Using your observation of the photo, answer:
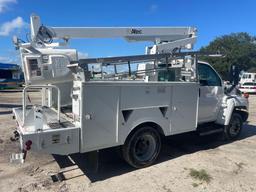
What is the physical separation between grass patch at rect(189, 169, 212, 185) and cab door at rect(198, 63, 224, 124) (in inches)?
67.9

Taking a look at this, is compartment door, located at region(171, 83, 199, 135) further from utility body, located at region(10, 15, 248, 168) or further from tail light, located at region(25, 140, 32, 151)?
tail light, located at region(25, 140, 32, 151)

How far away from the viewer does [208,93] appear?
7.12 metres

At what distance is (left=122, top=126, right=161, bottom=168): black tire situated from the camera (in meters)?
5.47

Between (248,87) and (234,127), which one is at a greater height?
(234,127)

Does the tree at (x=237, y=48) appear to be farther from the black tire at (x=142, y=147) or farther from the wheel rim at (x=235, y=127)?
the black tire at (x=142, y=147)

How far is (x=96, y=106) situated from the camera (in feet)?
15.9

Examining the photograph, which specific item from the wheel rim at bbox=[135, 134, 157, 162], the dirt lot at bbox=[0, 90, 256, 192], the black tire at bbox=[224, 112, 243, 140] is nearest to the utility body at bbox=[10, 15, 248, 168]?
the wheel rim at bbox=[135, 134, 157, 162]

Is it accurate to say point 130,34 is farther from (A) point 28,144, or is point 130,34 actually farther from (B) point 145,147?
(A) point 28,144

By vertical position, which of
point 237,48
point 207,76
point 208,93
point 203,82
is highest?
point 237,48

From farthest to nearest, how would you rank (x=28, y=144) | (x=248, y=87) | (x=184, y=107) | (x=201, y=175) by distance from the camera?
(x=248, y=87)
(x=184, y=107)
(x=201, y=175)
(x=28, y=144)

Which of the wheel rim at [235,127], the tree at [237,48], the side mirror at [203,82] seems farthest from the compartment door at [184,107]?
A: the tree at [237,48]

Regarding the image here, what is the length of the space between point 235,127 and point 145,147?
365cm

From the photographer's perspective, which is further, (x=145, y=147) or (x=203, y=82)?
(x=203, y=82)

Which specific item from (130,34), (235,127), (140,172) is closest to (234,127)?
(235,127)
